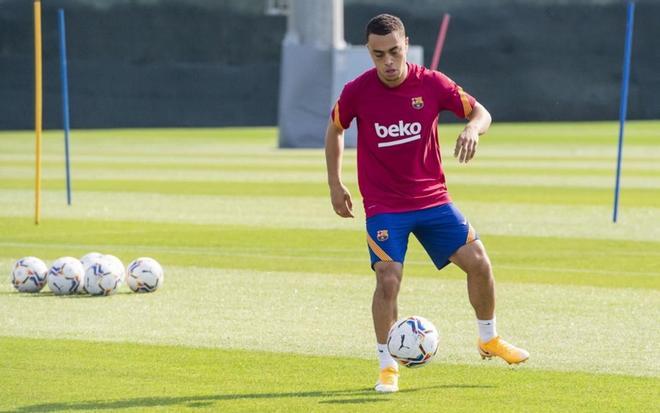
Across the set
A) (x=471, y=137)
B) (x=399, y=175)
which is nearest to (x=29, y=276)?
(x=399, y=175)

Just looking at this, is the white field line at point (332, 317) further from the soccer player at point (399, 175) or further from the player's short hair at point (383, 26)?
the player's short hair at point (383, 26)

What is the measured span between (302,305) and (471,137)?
374cm

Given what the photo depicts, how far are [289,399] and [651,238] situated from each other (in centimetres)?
929

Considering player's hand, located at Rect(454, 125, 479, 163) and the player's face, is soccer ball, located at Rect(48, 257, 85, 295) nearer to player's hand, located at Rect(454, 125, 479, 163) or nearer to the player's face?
the player's face

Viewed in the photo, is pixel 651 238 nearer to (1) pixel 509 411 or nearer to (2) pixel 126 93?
(1) pixel 509 411

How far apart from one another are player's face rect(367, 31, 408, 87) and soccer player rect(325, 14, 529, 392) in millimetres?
27

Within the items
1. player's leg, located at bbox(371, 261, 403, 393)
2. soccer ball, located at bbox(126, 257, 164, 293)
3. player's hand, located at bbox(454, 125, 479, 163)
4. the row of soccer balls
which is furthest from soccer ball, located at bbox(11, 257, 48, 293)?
player's hand, located at bbox(454, 125, 479, 163)

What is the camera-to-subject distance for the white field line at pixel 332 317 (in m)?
9.55

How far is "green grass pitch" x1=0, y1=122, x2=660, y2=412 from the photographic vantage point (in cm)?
822

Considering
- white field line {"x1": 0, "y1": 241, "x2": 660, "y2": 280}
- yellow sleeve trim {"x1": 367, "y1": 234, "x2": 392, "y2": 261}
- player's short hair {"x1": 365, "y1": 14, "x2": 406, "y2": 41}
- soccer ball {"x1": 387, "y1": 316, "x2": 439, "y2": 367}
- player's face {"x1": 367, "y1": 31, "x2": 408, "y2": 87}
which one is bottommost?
white field line {"x1": 0, "y1": 241, "x2": 660, "y2": 280}

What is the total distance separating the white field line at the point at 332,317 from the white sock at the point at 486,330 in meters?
0.39

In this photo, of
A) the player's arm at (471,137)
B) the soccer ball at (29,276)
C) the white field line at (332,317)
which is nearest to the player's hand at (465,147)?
the player's arm at (471,137)

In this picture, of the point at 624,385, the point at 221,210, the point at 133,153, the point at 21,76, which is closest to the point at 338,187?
the point at 624,385

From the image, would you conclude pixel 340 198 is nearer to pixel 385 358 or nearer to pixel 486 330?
pixel 385 358
